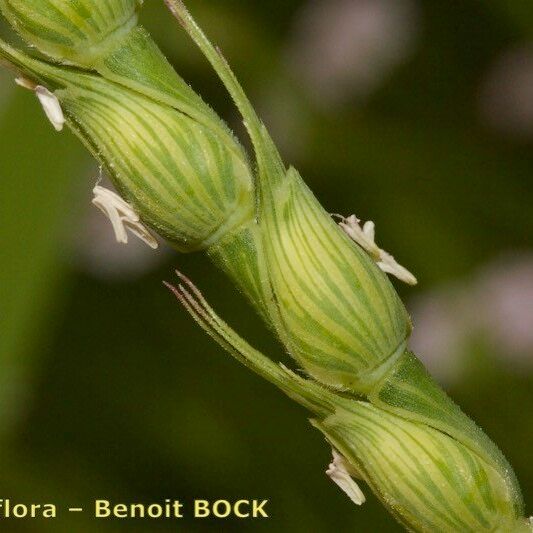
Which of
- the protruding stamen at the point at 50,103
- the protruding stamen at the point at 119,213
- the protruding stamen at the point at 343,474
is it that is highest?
the protruding stamen at the point at 50,103

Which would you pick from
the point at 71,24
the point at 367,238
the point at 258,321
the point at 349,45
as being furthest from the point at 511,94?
the point at 71,24

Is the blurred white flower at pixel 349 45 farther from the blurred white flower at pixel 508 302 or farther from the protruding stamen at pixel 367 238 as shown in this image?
the protruding stamen at pixel 367 238

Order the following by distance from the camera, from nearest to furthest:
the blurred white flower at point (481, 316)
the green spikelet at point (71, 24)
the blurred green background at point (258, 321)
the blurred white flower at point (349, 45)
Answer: the green spikelet at point (71, 24) < the blurred green background at point (258, 321) < the blurred white flower at point (481, 316) < the blurred white flower at point (349, 45)

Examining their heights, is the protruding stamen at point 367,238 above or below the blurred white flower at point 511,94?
below

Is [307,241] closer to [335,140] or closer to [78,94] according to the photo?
[78,94]

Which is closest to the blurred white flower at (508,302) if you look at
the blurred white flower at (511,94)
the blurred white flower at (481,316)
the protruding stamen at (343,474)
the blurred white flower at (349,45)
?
the blurred white flower at (481,316)

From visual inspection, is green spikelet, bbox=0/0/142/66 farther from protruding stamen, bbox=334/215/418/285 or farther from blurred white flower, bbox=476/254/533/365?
blurred white flower, bbox=476/254/533/365

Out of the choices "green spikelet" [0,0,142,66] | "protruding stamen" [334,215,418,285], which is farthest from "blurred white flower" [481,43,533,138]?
"green spikelet" [0,0,142,66]

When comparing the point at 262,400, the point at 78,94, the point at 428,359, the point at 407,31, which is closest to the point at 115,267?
the point at 262,400

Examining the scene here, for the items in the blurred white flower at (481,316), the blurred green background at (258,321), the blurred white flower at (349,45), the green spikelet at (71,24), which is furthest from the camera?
the blurred white flower at (349,45)
